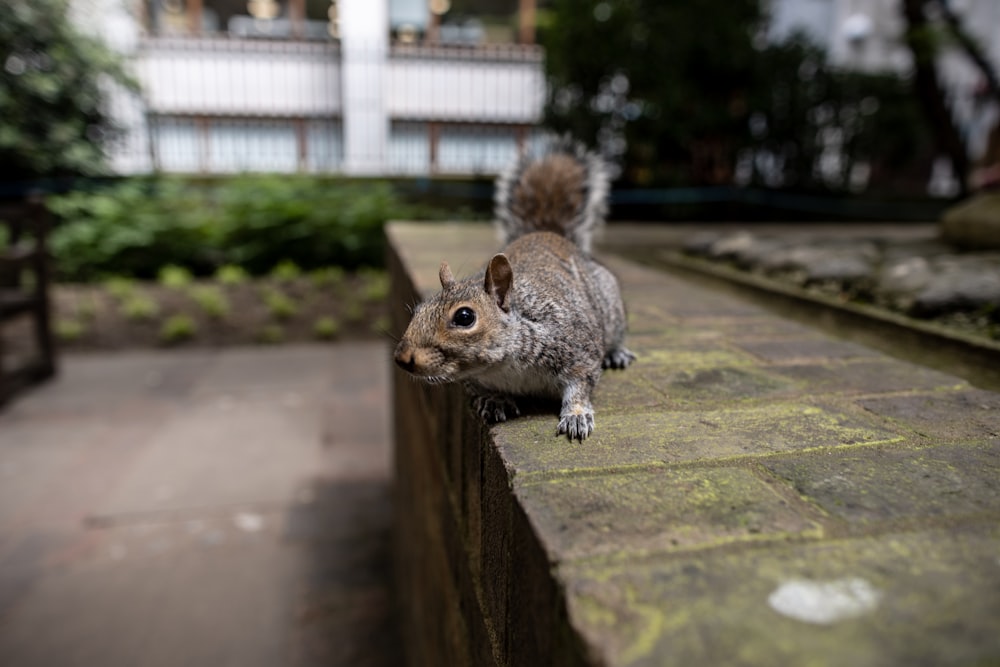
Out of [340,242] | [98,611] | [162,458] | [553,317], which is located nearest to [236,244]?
[340,242]

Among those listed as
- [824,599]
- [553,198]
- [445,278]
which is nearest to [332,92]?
[553,198]

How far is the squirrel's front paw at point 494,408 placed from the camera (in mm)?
1333

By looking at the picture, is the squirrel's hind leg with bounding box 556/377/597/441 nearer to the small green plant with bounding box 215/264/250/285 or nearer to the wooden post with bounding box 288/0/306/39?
the small green plant with bounding box 215/264/250/285

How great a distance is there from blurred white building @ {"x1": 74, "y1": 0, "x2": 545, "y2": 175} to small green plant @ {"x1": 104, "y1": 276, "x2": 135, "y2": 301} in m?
3.91

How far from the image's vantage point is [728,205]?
7551 millimetres

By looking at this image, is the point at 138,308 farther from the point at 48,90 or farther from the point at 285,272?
the point at 48,90

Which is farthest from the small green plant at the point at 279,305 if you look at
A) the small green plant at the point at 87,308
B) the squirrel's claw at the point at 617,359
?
the squirrel's claw at the point at 617,359

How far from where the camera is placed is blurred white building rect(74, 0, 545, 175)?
11.0m

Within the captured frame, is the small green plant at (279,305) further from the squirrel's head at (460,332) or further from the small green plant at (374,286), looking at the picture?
the squirrel's head at (460,332)

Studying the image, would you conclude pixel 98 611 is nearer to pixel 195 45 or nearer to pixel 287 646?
pixel 287 646

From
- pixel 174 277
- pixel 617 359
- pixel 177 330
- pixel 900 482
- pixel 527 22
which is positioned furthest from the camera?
pixel 527 22

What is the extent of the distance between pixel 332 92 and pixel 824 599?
11.9 m

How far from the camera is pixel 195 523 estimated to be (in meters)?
3.88

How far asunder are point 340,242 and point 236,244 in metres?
1.16
